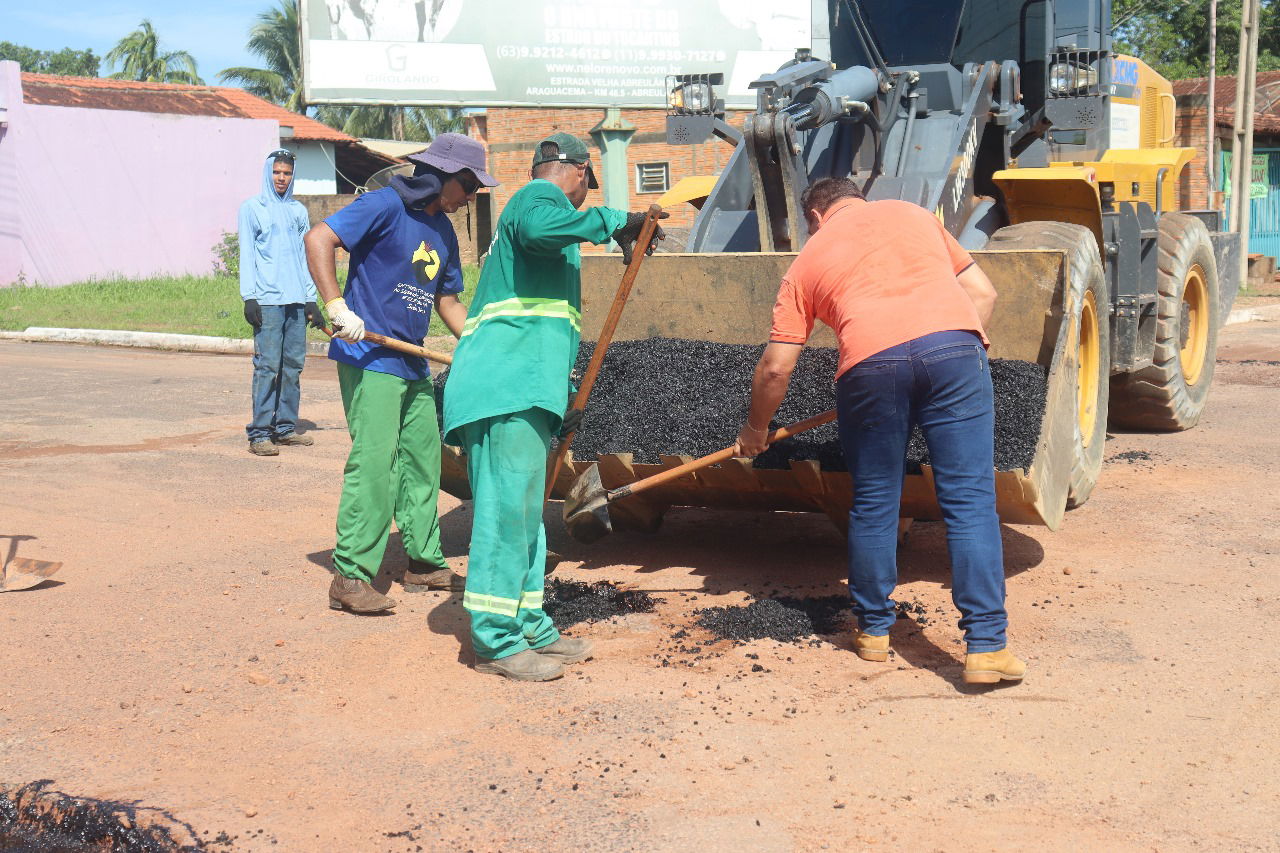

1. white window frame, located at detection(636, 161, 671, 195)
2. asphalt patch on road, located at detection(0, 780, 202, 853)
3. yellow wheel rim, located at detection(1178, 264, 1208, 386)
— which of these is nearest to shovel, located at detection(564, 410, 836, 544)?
asphalt patch on road, located at detection(0, 780, 202, 853)

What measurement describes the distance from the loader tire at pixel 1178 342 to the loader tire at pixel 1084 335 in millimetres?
1966

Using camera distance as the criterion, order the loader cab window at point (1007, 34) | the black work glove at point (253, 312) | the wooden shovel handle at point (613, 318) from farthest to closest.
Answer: the black work glove at point (253, 312)
the loader cab window at point (1007, 34)
the wooden shovel handle at point (613, 318)

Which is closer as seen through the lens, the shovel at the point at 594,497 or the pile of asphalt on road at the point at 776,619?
the pile of asphalt on road at the point at 776,619

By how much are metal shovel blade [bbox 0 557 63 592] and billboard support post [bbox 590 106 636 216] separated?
15291mm

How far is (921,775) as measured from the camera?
357 centimetres

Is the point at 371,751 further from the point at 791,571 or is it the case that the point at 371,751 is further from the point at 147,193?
the point at 147,193

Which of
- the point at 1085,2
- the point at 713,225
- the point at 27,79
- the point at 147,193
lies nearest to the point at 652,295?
the point at 713,225

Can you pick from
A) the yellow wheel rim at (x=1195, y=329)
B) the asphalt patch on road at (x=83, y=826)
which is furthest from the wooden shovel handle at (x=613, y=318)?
the yellow wheel rim at (x=1195, y=329)

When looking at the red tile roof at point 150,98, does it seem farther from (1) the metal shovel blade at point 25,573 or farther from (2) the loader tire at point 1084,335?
(2) the loader tire at point 1084,335

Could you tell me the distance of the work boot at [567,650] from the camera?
4629 mm

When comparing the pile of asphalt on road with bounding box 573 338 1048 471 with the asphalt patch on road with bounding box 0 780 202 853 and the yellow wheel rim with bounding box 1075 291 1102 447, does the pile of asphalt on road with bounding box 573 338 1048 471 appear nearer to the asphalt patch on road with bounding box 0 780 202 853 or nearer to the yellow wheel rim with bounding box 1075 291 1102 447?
the yellow wheel rim with bounding box 1075 291 1102 447

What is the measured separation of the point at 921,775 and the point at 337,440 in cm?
610

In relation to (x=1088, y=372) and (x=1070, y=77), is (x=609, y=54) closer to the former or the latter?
(x=1070, y=77)

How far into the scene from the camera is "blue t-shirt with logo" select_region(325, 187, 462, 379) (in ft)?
16.9
